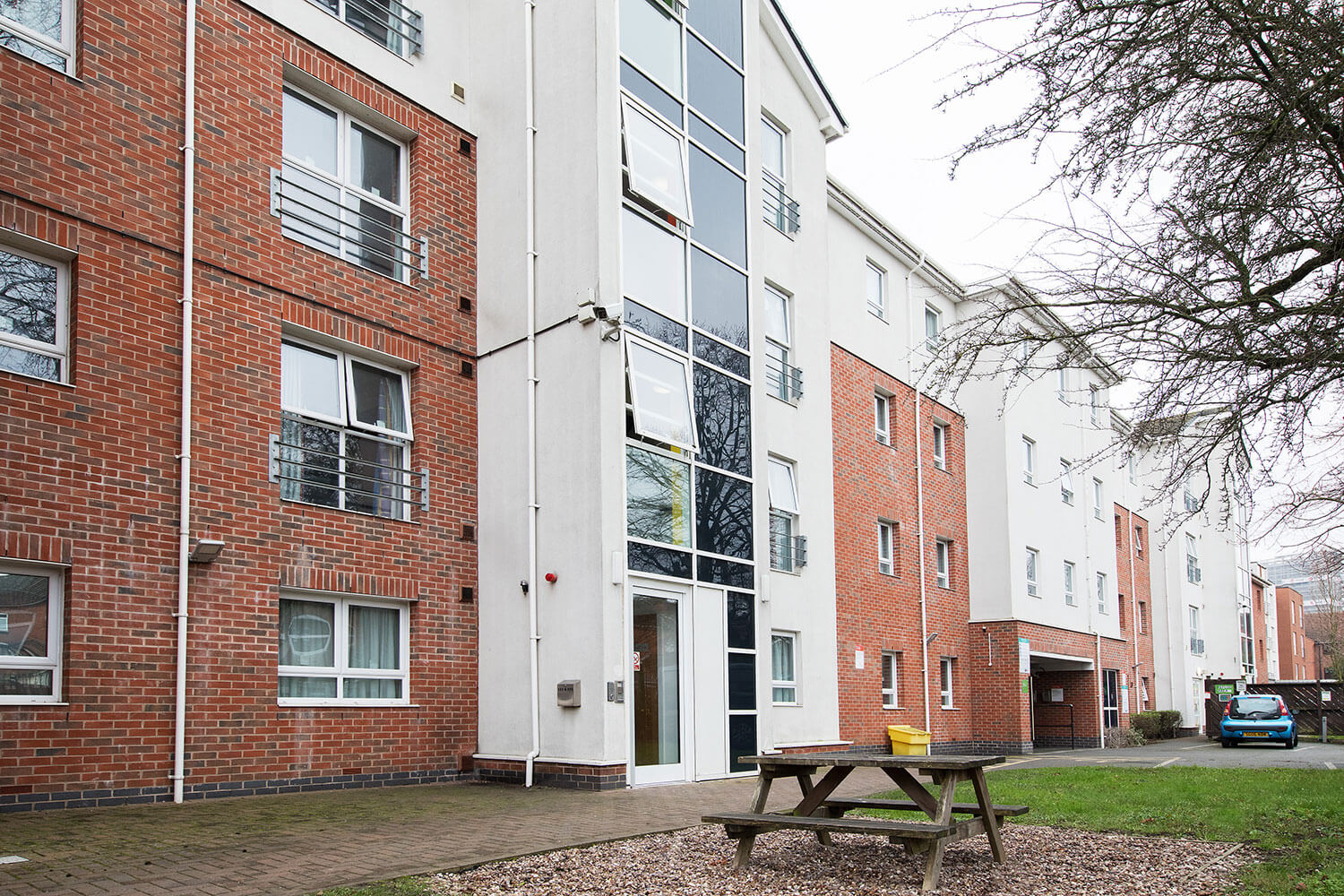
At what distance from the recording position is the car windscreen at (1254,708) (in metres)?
29.8

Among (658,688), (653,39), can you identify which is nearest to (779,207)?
(653,39)

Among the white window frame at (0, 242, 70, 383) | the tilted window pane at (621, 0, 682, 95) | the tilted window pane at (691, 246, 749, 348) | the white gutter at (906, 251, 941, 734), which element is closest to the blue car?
the white gutter at (906, 251, 941, 734)

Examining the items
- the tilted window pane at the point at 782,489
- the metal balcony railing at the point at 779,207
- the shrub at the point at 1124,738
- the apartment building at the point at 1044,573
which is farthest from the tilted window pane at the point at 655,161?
the shrub at the point at 1124,738

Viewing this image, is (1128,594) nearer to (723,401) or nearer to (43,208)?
(723,401)

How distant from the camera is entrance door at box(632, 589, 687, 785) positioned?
39.3 ft

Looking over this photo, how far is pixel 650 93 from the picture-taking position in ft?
44.2

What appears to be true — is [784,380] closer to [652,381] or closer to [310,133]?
[652,381]

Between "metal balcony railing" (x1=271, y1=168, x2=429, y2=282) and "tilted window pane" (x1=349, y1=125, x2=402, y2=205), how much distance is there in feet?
0.79

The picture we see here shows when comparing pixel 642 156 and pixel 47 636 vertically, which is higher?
pixel 642 156

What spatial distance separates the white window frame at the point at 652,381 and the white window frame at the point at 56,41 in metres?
5.80

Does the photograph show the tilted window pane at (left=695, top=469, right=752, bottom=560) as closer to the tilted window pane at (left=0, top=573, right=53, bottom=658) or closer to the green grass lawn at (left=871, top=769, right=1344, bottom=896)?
the green grass lawn at (left=871, top=769, right=1344, bottom=896)

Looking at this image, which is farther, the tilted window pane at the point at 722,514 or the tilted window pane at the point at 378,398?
the tilted window pane at the point at 722,514

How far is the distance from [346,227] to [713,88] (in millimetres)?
5531

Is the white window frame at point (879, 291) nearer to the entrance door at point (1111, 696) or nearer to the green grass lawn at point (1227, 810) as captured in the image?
the green grass lawn at point (1227, 810)
